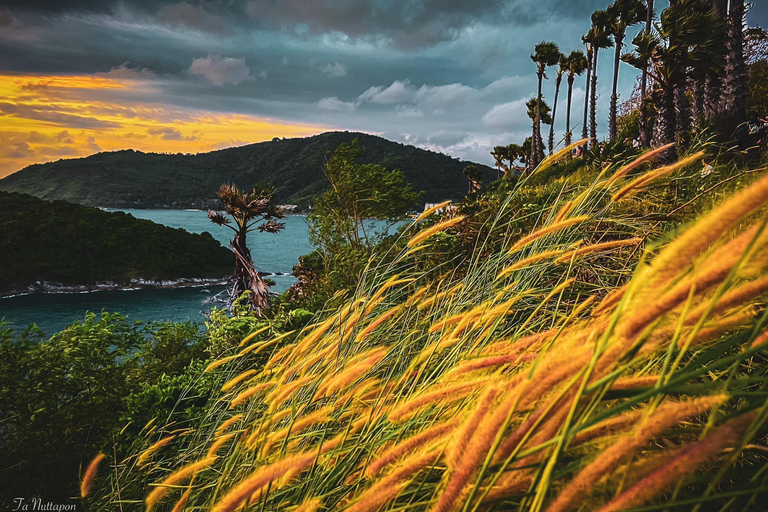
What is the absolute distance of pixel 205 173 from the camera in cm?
A: 7050

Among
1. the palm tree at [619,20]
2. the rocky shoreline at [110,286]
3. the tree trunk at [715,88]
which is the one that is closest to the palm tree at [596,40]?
the palm tree at [619,20]

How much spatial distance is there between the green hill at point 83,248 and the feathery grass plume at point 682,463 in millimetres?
35959

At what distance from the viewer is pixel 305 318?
4.82m

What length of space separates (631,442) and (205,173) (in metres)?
78.4

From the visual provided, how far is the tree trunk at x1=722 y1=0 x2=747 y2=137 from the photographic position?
27.5 ft

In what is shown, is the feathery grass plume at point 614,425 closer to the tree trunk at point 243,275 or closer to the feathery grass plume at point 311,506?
the feathery grass plume at point 311,506

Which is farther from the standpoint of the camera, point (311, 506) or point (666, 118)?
point (666, 118)

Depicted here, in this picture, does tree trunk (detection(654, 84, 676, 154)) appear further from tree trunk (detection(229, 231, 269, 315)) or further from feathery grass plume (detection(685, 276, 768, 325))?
feathery grass plume (detection(685, 276, 768, 325))

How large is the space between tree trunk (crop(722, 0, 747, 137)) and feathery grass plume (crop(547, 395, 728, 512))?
10.7 metres

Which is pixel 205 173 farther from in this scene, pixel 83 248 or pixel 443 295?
pixel 443 295

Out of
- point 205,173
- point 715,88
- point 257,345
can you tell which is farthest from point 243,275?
point 205,173

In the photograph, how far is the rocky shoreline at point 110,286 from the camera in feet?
96.5

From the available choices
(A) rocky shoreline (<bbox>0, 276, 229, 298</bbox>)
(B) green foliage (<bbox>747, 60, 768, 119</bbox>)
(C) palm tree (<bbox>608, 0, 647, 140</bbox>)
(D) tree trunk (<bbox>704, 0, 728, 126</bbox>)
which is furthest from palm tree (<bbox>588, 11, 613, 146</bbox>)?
(A) rocky shoreline (<bbox>0, 276, 229, 298</bbox>)

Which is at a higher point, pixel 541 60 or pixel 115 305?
pixel 541 60
